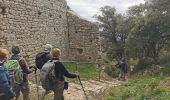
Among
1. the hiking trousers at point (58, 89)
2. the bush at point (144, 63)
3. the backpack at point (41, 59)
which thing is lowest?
the bush at point (144, 63)

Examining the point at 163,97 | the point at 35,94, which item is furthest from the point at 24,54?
the point at 163,97

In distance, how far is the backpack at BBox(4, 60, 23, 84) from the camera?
8.88 metres

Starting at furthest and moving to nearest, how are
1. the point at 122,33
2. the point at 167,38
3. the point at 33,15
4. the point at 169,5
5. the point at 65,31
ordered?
1. the point at 122,33
2. the point at 167,38
3. the point at 169,5
4. the point at 65,31
5. the point at 33,15

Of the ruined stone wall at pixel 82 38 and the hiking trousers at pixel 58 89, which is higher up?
the ruined stone wall at pixel 82 38

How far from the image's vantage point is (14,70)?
8.94 metres

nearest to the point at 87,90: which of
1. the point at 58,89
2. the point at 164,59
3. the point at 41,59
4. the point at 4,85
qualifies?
the point at 41,59

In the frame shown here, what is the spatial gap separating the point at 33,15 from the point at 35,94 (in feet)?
21.6

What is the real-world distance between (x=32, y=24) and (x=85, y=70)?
4090mm

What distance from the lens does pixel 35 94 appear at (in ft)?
39.2

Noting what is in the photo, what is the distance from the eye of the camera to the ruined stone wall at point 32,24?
1530 centimetres

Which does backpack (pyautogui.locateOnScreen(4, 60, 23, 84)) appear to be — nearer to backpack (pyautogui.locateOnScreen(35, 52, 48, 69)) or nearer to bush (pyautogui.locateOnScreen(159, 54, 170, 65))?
backpack (pyautogui.locateOnScreen(35, 52, 48, 69))

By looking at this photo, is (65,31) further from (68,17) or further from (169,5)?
(169,5)

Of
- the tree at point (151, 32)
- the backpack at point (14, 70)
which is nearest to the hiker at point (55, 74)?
the backpack at point (14, 70)

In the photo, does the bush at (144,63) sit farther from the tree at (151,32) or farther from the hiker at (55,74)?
the hiker at (55,74)
